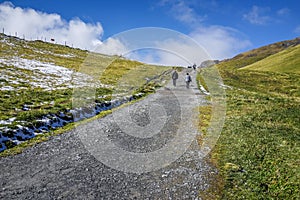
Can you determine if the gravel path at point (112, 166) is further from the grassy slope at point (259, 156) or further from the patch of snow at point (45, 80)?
the patch of snow at point (45, 80)

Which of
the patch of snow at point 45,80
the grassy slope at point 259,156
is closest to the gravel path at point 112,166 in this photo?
the grassy slope at point 259,156

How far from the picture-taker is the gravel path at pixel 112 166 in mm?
10488

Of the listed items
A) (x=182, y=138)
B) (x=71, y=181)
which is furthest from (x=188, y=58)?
(x=71, y=181)

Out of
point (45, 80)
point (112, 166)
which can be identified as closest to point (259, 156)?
point (112, 166)

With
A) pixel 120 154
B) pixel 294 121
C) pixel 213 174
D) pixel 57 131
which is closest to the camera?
pixel 213 174

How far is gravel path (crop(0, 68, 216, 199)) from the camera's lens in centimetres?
1049

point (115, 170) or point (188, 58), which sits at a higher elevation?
point (188, 58)

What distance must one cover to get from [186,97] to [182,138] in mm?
16397

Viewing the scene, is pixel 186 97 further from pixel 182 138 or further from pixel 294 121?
pixel 182 138

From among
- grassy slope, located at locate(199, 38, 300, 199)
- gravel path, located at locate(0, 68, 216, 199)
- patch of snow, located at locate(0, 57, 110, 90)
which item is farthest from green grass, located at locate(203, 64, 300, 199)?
patch of snow, located at locate(0, 57, 110, 90)

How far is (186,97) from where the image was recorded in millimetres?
32969

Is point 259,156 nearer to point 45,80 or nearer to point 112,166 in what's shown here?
point 112,166

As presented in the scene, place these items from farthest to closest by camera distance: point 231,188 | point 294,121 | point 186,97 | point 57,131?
point 186,97 < point 294,121 < point 57,131 < point 231,188

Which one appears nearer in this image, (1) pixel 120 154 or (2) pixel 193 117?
(1) pixel 120 154
